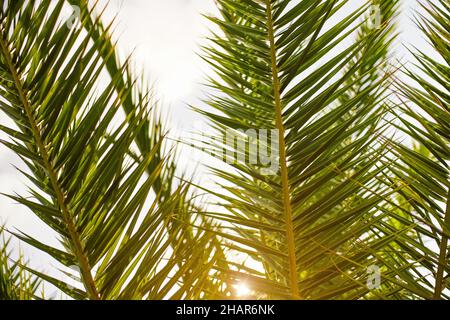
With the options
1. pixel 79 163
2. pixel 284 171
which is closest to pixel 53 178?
pixel 79 163

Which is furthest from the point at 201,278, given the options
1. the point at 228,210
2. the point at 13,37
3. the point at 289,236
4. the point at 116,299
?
the point at 13,37

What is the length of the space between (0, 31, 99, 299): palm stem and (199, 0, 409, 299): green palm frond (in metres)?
0.38

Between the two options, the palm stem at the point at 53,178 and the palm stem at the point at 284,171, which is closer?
the palm stem at the point at 53,178

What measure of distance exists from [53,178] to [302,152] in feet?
2.28

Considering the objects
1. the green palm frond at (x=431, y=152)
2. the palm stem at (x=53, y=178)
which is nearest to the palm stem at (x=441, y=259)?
the green palm frond at (x=431, y=152)

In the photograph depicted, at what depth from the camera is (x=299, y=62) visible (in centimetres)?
155

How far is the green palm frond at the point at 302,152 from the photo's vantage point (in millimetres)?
1501

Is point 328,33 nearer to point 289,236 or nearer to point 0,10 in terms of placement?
point 289,236

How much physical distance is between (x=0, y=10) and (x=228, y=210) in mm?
877

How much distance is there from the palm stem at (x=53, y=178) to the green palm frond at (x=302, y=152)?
1.23 feet

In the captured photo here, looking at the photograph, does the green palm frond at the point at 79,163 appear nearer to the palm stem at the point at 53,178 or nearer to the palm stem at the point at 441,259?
the palm stem at the point at 53,178

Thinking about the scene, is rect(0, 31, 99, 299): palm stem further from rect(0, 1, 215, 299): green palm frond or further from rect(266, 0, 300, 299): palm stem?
rect(266, 0, 300, 299): palm stem

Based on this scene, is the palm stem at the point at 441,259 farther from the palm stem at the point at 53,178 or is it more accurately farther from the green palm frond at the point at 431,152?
the palm stem at the point at 53,178

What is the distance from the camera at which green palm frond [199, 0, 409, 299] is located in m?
1.50
